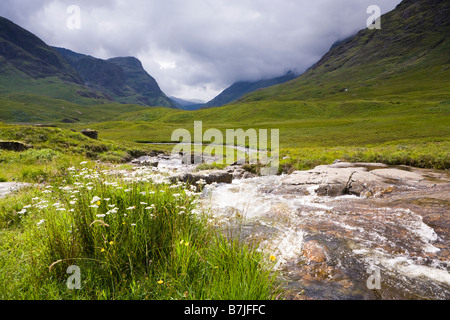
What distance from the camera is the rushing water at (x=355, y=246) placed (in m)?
4.71

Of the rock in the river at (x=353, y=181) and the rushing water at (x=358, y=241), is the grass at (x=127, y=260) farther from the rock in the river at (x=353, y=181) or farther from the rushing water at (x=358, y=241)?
the rock in the river at (x=353, y=181)

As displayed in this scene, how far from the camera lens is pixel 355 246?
21.1 feet

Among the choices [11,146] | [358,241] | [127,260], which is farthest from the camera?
[11,146]

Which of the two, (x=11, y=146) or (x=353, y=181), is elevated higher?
(x=11, y=146)

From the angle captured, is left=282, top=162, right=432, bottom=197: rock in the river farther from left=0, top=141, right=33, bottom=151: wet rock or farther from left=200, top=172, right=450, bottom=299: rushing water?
left=0, top=141, right=33, bottom=151: wet rock

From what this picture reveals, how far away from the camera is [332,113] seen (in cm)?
12044

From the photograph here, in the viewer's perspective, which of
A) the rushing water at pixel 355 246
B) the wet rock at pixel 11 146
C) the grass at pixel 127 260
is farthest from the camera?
the wet rock at pixel 11 146

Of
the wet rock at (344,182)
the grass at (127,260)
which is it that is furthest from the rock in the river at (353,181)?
the grass at (127,260)

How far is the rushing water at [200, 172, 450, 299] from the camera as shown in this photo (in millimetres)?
4707

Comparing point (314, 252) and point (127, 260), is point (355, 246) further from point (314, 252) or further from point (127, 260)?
point (127, 260)

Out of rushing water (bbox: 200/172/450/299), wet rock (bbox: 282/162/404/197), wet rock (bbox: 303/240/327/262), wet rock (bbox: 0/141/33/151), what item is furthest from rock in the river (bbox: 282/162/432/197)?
wet rock (bbox: 0/141/33/151)

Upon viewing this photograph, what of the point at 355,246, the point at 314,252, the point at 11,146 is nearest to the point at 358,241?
the point at 355,246
